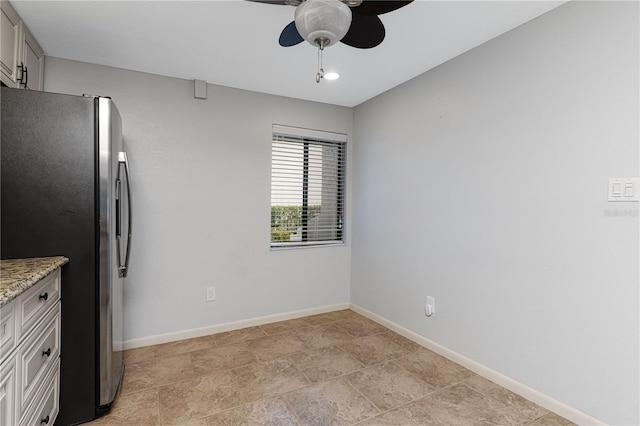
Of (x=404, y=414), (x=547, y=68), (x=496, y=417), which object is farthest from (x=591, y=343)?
(x=547, y=68)

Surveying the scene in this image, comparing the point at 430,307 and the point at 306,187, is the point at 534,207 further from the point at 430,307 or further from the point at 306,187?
the point at 306,187

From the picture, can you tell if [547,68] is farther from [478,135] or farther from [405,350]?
[405,350]

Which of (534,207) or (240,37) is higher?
(240,37)

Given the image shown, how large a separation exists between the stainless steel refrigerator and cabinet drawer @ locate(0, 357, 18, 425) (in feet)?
1.82

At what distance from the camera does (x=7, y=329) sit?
1186 millimetres

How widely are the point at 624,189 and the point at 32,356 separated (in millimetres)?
2836

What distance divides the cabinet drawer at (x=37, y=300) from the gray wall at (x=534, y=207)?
8.21 feet

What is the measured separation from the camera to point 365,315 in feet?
11.5

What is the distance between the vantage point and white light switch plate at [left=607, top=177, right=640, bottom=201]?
158 cm

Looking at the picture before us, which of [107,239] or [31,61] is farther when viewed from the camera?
[31,61]

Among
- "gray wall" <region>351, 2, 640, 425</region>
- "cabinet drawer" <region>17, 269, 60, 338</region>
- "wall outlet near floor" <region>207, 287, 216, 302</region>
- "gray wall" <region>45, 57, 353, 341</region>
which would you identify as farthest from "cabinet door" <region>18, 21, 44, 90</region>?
"gray wall" <region>351, 2, 640, 425</region>

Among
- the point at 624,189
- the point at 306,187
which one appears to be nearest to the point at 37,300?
the point at 306,187

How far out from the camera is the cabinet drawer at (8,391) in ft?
3.73

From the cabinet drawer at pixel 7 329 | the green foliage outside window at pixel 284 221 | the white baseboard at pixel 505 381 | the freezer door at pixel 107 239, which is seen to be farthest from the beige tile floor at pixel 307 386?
the green foliage outside window at pixel 284 221
